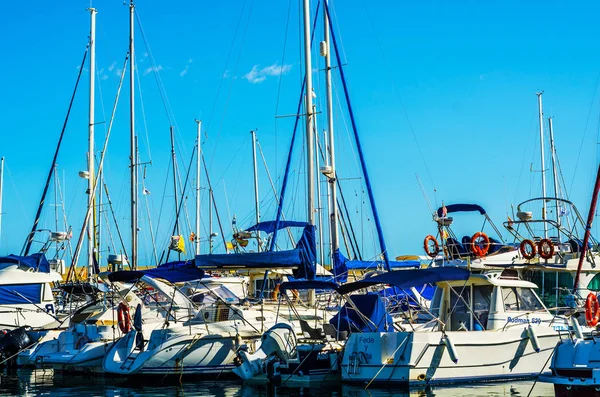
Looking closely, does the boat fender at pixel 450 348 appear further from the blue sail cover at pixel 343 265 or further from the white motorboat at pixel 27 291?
the white motorboat at pixel 27 291

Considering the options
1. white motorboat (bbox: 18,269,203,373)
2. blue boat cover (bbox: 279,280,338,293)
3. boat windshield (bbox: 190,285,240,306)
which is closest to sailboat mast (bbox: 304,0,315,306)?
boat windshield (bbox: 190,285,240,306)

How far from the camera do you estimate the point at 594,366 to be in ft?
51.8

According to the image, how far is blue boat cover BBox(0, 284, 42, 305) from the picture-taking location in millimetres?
33250

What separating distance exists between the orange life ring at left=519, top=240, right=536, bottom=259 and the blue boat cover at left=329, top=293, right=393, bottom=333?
509cm

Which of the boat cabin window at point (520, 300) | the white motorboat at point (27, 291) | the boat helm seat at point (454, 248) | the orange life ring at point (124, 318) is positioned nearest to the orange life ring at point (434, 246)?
the boat helm seat at point (454, 248)

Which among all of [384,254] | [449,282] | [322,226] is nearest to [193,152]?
[322,226]

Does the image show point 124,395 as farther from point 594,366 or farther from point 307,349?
point 594,366

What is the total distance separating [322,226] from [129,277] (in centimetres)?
1218

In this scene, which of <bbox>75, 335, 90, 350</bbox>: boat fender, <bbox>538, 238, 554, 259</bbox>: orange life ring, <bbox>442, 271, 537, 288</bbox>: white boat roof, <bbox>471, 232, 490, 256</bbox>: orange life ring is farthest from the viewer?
<bbox>75, 335, 90, 350</bbox>: boat fender

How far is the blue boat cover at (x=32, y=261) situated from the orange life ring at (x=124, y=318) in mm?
9786

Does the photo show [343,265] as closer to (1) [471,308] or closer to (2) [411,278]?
(1) [471,308]

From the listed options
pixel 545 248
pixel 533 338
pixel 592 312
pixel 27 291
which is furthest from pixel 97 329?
pixel 592 312

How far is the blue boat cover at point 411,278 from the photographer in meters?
20.8

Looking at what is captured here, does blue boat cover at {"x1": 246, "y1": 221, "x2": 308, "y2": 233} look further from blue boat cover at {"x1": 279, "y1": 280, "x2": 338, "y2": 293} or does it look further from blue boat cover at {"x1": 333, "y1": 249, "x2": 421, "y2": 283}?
blue boat cover at {"x1": 279, "y1": 280, "x2": 338, "y2": 293}
